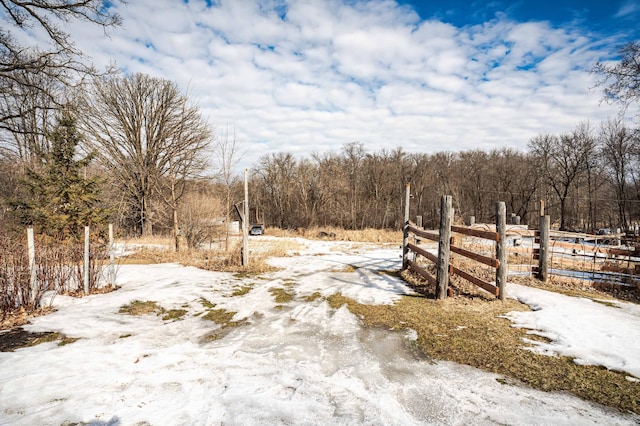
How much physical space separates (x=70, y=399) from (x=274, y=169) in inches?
1439

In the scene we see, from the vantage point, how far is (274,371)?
11.7 ft

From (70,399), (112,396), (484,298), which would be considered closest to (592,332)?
(484,298)

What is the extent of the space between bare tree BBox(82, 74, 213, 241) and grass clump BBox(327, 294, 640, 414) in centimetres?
1776

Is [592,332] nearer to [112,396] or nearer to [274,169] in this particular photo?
[112,396]

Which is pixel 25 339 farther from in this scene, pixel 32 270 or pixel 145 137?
pixel 145 137

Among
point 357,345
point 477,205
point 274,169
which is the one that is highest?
point 274,169

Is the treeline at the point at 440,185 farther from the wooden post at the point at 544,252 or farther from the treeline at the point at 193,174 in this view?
the wooden post at the point at 544,252

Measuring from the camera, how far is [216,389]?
10.2ft

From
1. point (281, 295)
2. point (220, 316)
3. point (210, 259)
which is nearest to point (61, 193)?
point (210, 259)

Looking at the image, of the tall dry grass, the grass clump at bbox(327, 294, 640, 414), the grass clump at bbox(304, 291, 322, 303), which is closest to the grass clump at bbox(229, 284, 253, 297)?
the grass clump at bbox(304, 291, 322, 303)

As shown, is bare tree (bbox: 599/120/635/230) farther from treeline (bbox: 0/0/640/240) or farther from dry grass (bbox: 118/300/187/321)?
dry grass (bbox: 118/300/187/321)

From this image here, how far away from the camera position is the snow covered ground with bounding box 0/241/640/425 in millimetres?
2732

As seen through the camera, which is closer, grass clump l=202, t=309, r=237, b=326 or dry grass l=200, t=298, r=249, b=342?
dry grass l=200, t=298, r=249, b=342

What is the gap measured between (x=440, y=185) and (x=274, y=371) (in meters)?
38.8
